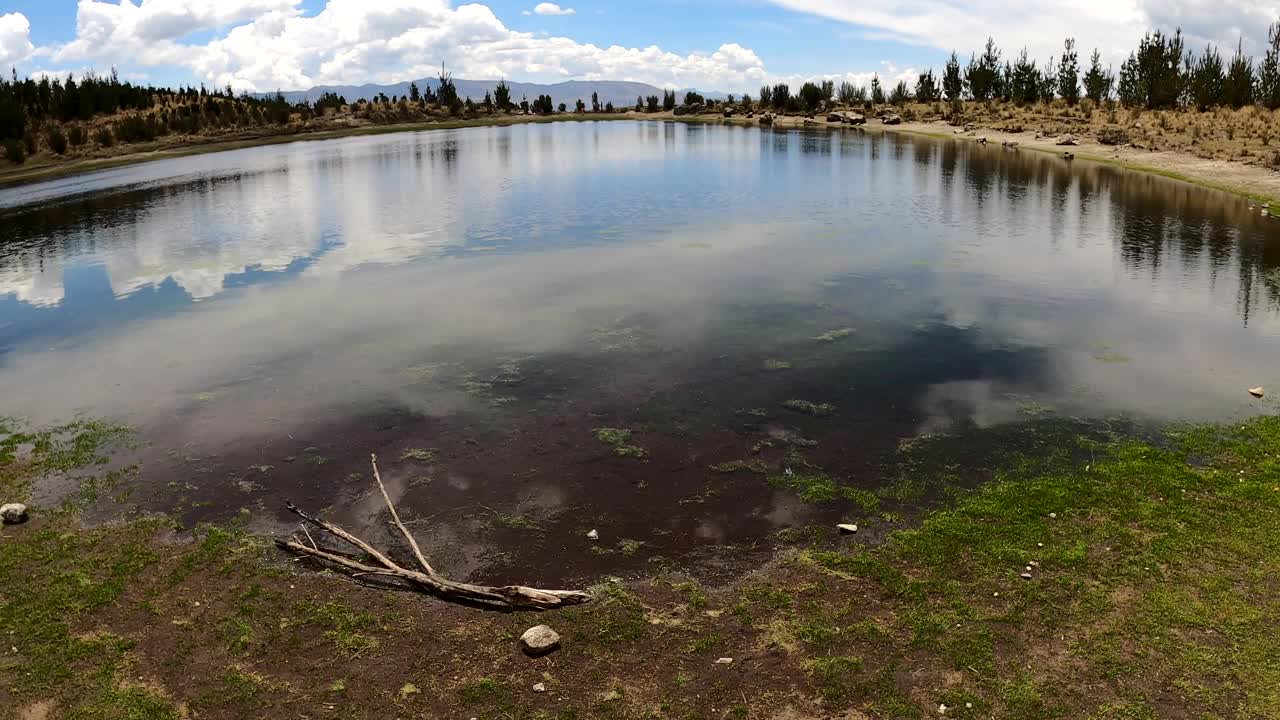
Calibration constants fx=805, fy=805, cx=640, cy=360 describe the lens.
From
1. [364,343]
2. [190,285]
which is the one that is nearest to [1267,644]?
[364,343]

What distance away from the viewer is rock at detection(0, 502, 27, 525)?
985 centimetres

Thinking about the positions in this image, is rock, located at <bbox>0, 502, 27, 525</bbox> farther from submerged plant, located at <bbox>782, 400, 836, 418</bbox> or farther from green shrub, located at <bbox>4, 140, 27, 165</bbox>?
green shrub, located at <bbox>4, 140, 27, 165</bbox>

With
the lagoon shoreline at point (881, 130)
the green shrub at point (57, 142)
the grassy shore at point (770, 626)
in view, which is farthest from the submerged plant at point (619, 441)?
the green shrub at point (57, 142)

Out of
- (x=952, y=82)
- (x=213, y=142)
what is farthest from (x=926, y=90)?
(x=213, y=142)

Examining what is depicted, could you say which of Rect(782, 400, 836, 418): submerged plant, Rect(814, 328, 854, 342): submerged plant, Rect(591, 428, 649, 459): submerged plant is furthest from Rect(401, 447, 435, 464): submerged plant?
Rect(814, 328, 854, 342): submerged plant

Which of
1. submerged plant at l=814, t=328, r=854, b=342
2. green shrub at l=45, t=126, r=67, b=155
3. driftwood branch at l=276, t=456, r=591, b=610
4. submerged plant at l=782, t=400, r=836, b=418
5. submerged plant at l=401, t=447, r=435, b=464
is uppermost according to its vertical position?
A: green shrub at l=45, t=126, r=67, b=155

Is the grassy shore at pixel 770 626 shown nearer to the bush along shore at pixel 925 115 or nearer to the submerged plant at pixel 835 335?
the submerged plant at pixel 835 335

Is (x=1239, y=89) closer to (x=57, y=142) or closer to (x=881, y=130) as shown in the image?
(x=881, y=130)

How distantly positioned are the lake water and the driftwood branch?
1.62ft

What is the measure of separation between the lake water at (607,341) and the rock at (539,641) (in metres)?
1.18

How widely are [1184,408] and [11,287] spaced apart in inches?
1094

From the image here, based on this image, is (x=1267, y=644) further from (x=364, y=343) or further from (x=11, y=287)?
(x=11, y=287)

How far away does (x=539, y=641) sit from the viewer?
7.43m

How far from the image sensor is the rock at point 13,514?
9.85m
